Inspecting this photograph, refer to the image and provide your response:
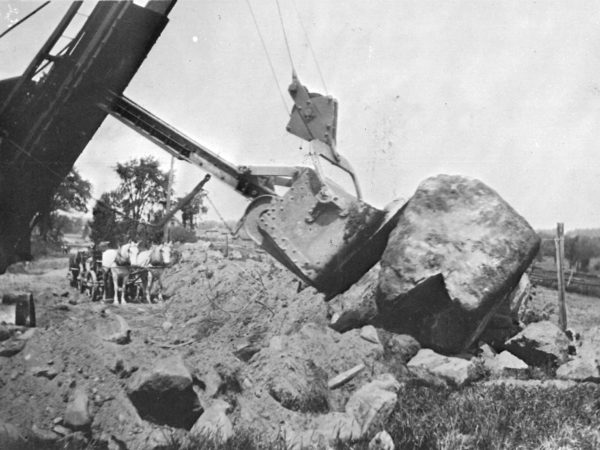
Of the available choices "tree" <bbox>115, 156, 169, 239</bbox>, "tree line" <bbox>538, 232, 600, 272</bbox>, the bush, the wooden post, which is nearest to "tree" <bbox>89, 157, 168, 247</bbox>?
"tree" <bbox>115, 156, 169, 239</bbox>

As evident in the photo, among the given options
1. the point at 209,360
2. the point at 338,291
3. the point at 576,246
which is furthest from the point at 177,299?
the point at 576,246

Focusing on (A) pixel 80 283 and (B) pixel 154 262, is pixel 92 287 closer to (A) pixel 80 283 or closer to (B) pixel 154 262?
(A) pixel 80 283

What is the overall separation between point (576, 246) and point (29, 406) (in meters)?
28.9

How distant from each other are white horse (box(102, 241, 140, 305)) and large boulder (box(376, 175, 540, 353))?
309 inches

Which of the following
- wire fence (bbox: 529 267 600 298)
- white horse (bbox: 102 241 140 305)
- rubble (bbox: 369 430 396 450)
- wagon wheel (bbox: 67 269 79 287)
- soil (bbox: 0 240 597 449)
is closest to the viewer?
rubble (bbox: 369 430 396 450)

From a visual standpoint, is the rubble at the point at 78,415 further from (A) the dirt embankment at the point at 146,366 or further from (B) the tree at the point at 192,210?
(B) the tree at the point at 192,210

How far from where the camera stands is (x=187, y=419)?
3449 mm

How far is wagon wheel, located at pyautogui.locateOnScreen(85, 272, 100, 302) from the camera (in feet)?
39.4

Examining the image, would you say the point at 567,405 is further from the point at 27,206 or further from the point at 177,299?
the point at 177,299

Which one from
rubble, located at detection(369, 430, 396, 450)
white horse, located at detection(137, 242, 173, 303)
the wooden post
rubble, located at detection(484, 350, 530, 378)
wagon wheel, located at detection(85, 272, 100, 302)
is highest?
the wooden post

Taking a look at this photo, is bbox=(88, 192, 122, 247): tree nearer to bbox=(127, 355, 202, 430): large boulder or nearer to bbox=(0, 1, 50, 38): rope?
bbox=(0, 1, 50, 38): rope

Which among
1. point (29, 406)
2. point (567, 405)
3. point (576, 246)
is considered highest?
point (576, 246)

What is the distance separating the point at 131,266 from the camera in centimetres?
1138

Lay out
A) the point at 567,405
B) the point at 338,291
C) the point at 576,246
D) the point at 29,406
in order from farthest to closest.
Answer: the point at 576,246 < the point at 338,291 < the point at 567,405 < the point at 29,406
